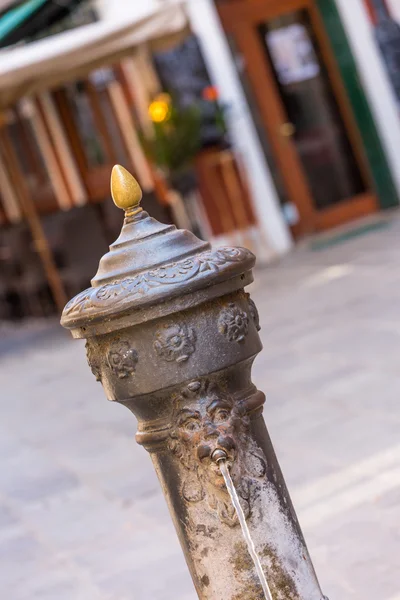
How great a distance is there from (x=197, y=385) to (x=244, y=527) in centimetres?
37

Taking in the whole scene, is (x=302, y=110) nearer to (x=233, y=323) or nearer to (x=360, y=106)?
(x=360, y=106)

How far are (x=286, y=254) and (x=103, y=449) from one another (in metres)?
6.79

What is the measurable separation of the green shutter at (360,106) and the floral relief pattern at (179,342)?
11.3 meters

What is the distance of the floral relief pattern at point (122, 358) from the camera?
9.60 ft

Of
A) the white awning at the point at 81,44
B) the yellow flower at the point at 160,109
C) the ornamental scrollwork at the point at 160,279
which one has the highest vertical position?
the white awning at the point at 81,44

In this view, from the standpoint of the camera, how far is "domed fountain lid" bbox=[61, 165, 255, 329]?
2.83m

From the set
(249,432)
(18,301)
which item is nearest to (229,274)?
(249,432)

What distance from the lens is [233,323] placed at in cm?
292

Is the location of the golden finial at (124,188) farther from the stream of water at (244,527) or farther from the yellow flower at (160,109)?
the yellow flower at (160,109)

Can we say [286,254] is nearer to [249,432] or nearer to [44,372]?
[44,372]

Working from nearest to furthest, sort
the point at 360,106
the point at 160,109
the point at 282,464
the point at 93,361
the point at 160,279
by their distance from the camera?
1. the point at 160,279
2. the point at 93,361
3. the point at 282,464
4. the point at 160,109
5. the point at 360,106

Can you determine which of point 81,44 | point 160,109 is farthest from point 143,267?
point 160,109

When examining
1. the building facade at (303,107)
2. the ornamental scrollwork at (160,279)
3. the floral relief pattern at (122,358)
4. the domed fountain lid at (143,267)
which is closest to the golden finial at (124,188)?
the domed fountain lid at (143,267)

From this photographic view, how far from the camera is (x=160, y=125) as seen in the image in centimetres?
1337
